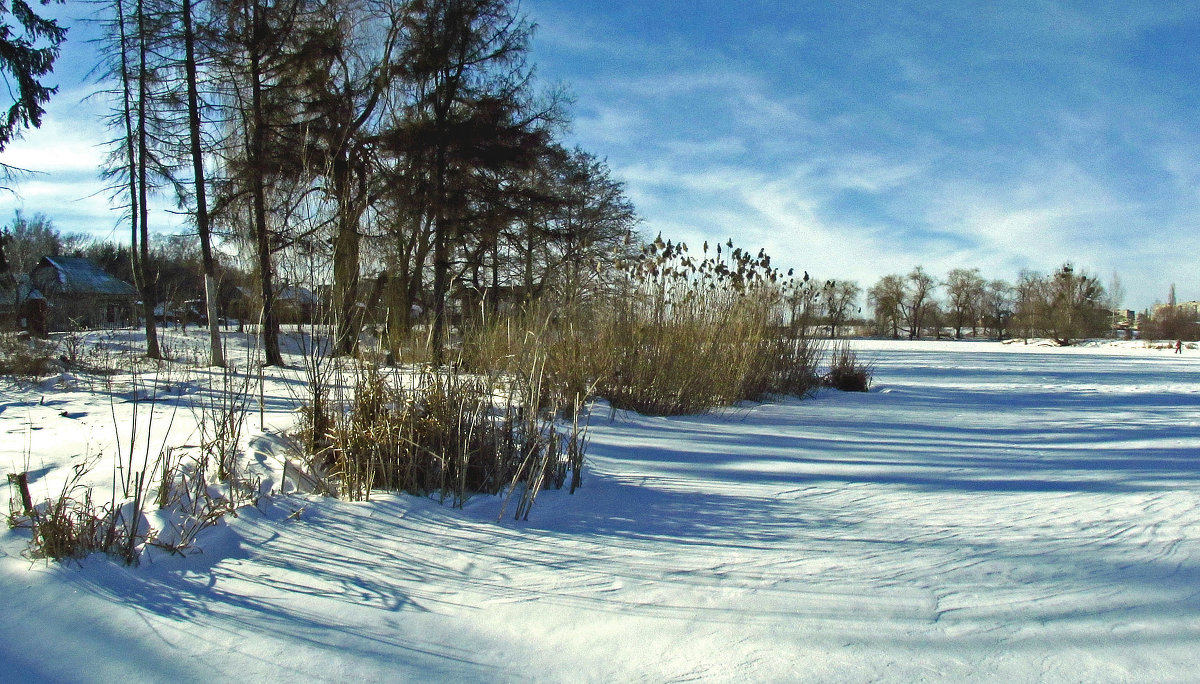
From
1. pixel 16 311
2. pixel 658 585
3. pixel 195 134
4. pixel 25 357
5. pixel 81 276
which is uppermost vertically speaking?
pixel 195 134

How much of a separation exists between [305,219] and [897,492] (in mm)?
3297

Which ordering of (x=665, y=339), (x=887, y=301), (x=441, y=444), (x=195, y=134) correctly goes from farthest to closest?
(x=887, y=301) → (x=195, y=134) → (x=665, y=339) → (x=441, y=444)

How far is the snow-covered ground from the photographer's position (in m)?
1.59

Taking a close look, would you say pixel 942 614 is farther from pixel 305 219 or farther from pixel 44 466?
pixel 44 466

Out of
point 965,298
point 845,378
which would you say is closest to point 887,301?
point 965,298

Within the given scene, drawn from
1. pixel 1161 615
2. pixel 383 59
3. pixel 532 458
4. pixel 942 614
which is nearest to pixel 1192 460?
pixel 1161 615

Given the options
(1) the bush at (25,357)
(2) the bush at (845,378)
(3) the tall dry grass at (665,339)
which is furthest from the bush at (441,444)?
(2) the bush at (845,378)

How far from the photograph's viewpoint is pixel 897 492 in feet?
11.0

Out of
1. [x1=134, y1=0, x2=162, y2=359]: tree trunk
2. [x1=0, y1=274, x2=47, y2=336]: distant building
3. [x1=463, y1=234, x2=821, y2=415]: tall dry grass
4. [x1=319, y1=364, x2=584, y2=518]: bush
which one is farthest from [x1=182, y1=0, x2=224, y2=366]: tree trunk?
[x1=319, y1=364, x2=584, y2=518]: bush

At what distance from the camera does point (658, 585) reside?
80.8 inches

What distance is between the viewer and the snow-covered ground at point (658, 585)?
1.59 m

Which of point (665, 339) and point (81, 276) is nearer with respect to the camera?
point (665, 339)

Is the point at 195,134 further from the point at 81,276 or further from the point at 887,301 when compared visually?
the point at 887,301

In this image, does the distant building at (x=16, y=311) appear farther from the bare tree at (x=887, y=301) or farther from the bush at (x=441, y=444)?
the bare tree at (x=887, y=301)
